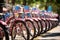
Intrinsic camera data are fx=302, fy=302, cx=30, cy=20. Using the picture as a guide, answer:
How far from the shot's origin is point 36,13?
1336 centimetres

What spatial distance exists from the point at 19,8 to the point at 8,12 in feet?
2.65

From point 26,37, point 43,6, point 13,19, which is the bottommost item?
point 43,6

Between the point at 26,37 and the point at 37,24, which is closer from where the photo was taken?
the point at 26,37

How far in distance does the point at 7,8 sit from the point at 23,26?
0.89m

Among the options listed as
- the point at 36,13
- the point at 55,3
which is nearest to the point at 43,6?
the point at 55,3

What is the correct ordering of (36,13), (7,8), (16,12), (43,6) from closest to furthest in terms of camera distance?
1. (7,8)
2. (16,12)
3. (36,13)
4. (43,6)

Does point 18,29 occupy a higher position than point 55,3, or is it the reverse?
point 18,29

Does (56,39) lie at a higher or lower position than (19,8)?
lower

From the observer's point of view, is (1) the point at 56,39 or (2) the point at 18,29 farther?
(1) the point at 56,39

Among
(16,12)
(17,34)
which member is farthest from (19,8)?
(17,34)

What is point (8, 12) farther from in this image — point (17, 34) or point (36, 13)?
point (36, 13)

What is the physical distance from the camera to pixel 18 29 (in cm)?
1028

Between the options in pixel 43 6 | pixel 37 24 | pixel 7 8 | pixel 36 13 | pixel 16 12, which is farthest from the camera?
pixel 43 6

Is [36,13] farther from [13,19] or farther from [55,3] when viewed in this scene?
[55,3]
